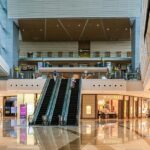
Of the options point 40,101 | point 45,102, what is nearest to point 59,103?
point 45,102

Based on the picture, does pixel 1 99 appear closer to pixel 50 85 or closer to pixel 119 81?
pixel 50 85

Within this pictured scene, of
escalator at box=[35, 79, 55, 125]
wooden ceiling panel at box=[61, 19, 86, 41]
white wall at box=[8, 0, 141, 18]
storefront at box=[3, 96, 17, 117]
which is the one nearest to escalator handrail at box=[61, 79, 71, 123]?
escalator at box=[35, 79, 55, 125]

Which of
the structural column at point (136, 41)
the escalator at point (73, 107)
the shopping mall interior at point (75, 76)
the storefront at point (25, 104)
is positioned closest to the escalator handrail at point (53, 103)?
the shopping mall interior at point (75, 76)

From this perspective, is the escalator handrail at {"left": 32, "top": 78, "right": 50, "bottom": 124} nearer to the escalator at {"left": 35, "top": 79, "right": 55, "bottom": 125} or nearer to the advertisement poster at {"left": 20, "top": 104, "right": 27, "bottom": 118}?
the escalator at {"left": 35, "top": 79, "right": 55, "bottom": 125}

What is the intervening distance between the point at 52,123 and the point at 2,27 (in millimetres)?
16001

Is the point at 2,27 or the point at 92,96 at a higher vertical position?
the point at 2,27

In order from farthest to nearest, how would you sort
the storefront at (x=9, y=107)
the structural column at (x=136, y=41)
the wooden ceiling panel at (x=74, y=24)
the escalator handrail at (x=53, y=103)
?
the storefront at (x=9, y=107), the wooden ceiling panel at (x=74, y=24), the structural column at (x=136, y=41), the escalator handrail at (x=53, y=103)

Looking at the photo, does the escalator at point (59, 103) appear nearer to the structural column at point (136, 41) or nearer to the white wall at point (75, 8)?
the white wall at point (75, 8)

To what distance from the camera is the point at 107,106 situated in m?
43.5

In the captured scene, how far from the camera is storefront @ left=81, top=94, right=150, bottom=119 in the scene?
141ft

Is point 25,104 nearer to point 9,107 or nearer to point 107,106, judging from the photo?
point 9,107

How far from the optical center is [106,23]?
4631 centimetres

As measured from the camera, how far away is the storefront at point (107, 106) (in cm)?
4297

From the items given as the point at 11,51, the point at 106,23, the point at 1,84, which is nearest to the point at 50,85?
the point at 1,84
